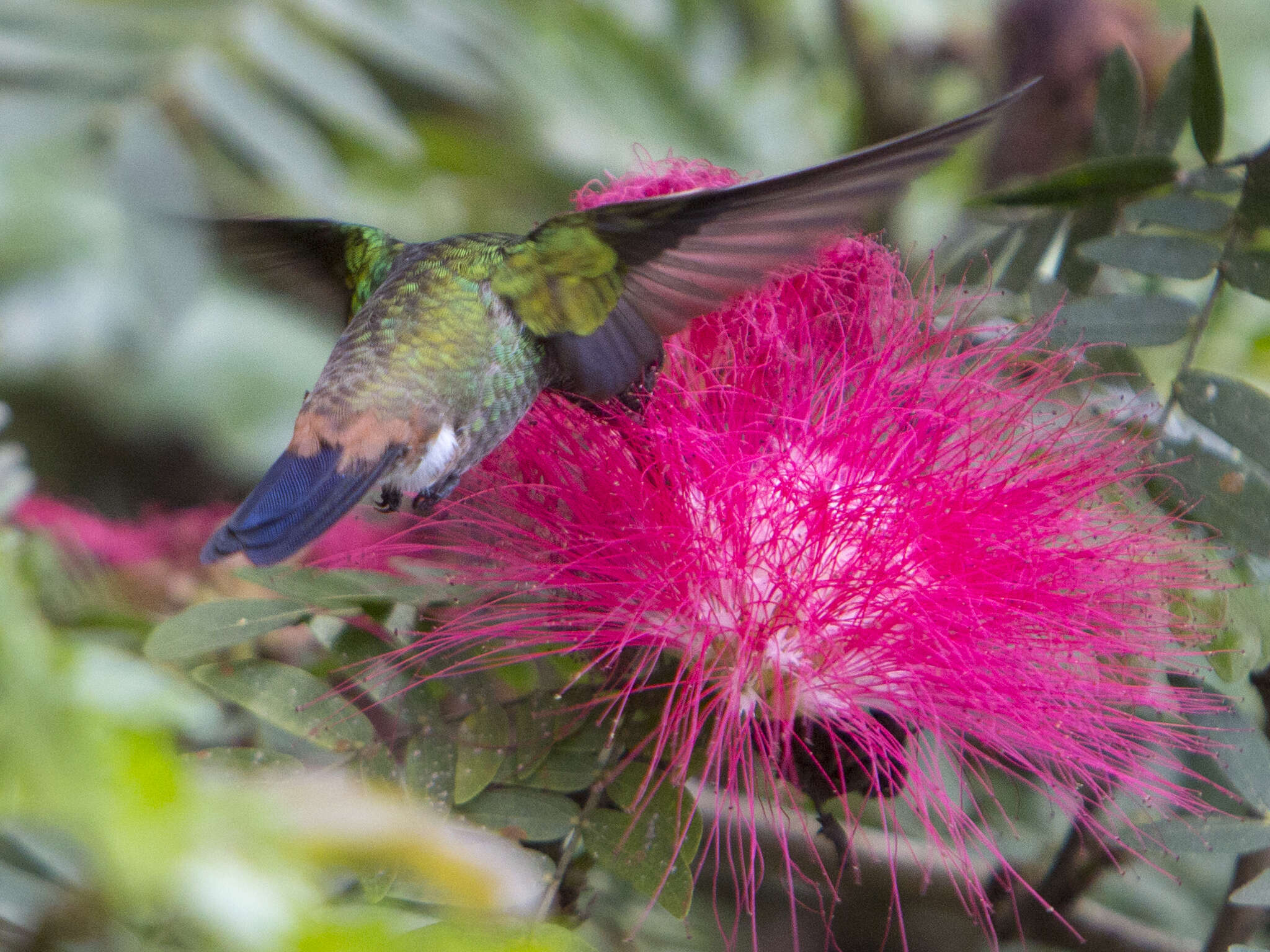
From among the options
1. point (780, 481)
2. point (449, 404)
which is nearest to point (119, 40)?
point (449, 404)

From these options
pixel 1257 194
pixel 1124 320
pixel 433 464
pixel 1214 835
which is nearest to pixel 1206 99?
pixel 1257 194

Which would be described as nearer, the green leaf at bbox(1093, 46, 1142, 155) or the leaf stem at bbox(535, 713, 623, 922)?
the leaf stem at bbox(535, 713, 623, 922)

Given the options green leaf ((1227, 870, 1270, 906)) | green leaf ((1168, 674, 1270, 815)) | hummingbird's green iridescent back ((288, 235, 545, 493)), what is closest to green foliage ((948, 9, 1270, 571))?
green leaf ((1168, 674, 1270, 815))

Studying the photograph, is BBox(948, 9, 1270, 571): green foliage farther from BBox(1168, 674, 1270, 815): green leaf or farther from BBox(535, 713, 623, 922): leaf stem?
BBox(535, 713, 623, 922): leaf stem

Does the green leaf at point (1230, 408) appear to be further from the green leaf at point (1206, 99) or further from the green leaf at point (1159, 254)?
the green leaf at point (1206, 99)

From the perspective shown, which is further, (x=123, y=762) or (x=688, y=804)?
(x=688, y=804)

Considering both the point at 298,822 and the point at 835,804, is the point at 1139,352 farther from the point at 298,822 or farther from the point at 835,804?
the point at 298,822

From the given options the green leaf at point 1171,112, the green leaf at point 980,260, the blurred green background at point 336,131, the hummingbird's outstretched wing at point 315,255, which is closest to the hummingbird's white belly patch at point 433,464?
the hummingbird's outstretched wing at point 315,255
